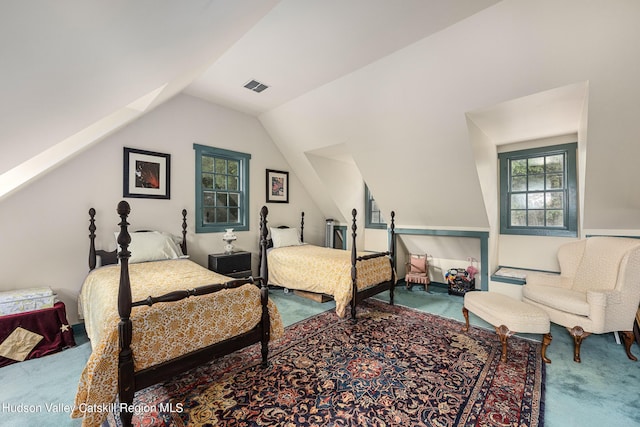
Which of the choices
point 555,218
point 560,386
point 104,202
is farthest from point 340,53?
point 555,218

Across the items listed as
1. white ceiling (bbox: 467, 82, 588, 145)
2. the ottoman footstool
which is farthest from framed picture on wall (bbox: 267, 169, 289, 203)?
the ottoman footstool

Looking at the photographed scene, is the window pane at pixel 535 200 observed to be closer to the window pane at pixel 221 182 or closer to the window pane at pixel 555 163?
the window pane at pixel 555 163

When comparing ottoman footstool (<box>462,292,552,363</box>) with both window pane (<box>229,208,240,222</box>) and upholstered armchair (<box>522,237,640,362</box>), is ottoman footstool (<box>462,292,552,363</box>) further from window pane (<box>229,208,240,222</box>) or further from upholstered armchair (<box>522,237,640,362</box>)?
window pane (<box>229,208,240,222</box>)

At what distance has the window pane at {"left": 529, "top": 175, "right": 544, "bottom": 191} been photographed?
4184mm

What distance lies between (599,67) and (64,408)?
4.82 meters

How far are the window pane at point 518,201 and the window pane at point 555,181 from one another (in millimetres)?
337

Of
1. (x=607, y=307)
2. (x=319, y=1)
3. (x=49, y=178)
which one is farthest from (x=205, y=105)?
(x=607, y=307)

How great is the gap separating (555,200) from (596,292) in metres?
2.06

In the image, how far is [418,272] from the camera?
5062mm

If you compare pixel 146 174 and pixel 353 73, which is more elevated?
pixel 353 73

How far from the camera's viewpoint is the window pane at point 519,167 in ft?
14.3

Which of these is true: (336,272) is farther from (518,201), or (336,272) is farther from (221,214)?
(518,201)

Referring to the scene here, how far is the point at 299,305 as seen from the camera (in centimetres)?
401

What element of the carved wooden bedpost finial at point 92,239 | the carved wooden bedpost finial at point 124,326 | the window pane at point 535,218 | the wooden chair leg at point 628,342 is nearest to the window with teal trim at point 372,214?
the window pane at point 535,218
